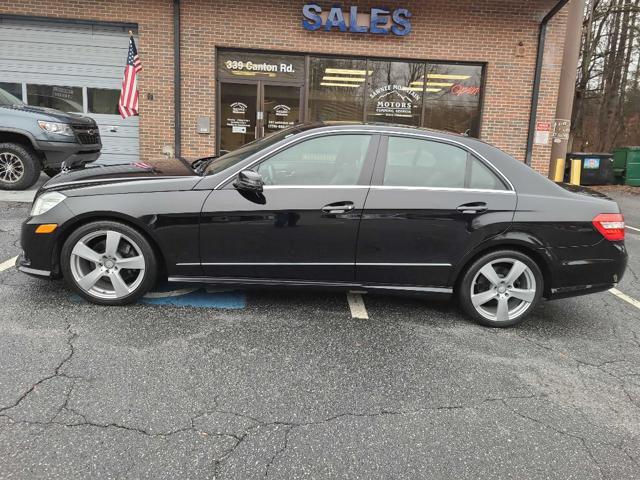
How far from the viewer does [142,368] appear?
3111 millimetres

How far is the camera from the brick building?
10562mm

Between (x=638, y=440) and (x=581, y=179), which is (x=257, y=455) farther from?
(x=581, y=179)

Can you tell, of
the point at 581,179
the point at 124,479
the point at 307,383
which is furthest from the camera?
the point at 581,179

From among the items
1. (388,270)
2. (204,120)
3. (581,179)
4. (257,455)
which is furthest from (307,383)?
(581,179)

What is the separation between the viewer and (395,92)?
11.4 m

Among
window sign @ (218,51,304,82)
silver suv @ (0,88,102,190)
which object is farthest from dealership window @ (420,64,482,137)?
silver suv @ (0,88,102,190)

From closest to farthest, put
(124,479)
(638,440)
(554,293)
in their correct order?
(124,479)
(638,440)
(554,293)

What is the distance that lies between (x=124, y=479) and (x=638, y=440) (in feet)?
8.46

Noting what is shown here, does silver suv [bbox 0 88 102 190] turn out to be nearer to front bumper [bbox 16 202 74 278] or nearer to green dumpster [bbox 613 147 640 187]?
front bumper [bbox 16 202 74 278]

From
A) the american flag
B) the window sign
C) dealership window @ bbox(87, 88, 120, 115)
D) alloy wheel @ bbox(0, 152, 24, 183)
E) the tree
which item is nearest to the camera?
alloy wheel @ bbox(0, 152, 24, 183)

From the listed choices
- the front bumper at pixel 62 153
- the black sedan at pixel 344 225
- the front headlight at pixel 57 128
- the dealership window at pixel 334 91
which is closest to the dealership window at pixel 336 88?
the dealership window at pixel 334 91

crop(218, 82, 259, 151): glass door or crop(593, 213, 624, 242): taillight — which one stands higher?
crop(218, 82, 259, 151): glass door

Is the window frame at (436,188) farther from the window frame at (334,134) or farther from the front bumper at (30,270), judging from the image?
the front bumper at (30,270)

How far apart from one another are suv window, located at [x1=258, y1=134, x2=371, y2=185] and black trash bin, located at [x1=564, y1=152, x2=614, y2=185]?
12290 millimetres
